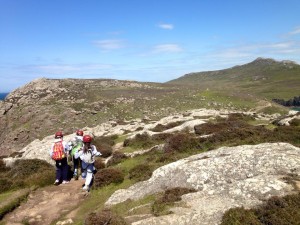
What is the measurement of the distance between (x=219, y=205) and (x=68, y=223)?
6.09 metres

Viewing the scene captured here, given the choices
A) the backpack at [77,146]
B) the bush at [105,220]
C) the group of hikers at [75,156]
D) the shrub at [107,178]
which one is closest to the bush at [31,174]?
the group of hikers at [75,156]

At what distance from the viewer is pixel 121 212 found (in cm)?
1132

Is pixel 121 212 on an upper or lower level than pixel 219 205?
lower

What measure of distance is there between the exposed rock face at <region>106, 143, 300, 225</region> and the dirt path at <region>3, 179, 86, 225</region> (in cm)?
250

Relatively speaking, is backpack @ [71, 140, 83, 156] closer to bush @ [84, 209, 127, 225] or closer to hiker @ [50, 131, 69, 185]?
hiker @ [50, 131, 69, 185]

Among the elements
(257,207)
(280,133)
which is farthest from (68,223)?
(280,133)

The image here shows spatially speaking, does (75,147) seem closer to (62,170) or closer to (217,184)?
(62,170)

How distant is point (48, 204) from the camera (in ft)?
49.0

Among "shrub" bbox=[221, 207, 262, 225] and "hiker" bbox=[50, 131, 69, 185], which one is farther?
"hiker" bbox=[50, 131, 69, 185]

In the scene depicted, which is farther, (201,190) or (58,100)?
(58,100)

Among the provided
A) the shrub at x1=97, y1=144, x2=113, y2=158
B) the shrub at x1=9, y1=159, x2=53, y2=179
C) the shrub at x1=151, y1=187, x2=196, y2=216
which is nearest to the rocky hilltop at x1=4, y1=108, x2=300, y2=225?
the shrub at x1=151, y1=187, x2=196, y2=216

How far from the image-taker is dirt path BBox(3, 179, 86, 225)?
13.3m

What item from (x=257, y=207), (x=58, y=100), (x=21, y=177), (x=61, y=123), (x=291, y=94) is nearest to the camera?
(x=257, y=207)

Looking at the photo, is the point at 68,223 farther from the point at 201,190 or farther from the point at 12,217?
the point at 201,190
